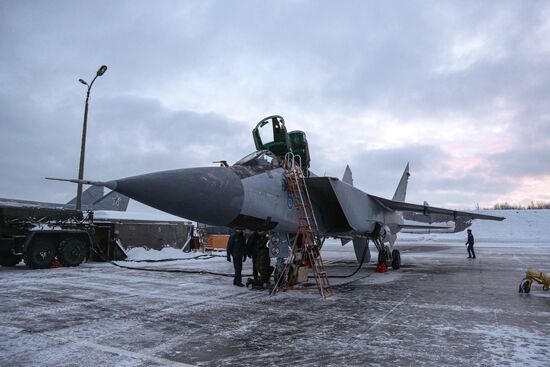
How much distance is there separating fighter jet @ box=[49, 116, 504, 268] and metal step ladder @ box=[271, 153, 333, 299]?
5.4 inches

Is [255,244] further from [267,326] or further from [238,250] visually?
[267,326]

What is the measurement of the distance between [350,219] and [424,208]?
487 cm

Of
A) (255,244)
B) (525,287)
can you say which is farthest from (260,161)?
(525,287)

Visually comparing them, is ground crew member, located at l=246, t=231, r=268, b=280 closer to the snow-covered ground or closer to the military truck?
the snow-covered ground

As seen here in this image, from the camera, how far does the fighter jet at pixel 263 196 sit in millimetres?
5250

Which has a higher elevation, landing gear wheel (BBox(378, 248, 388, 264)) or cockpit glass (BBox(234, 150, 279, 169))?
cockpit glass (BBox(234, 150, 279, 169))

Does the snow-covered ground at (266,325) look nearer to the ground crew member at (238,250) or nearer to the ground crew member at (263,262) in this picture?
the ground crew member at (238,250)

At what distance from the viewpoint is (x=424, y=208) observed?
12703 mm

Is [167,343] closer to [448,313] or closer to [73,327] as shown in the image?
[73,327]

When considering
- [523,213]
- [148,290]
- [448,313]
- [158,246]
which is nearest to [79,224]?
[158,246]

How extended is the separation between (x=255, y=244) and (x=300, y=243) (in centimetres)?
94

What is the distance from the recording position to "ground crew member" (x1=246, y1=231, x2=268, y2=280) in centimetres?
791

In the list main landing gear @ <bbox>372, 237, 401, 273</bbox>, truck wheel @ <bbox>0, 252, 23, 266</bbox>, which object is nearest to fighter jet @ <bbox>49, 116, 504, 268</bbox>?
main landing gear @ <bbox>372, 237, 401, 273</bbox>

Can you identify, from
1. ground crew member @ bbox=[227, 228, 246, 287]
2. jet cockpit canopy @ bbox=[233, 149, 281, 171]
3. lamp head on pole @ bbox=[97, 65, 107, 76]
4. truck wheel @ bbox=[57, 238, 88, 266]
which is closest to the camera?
jet cockpit canopy @ bbox=[233, 149, 281, 171]
